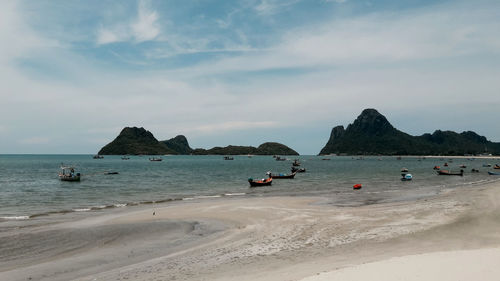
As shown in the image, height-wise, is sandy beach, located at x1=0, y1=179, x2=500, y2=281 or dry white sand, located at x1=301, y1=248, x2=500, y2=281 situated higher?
dry white sand, located at x1=301, y1=248, x2=500, y2=281

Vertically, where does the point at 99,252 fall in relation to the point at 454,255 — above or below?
below

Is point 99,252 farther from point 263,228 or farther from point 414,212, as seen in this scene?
point 414,212

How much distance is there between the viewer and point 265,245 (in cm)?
1627

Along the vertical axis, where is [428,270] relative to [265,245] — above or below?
above

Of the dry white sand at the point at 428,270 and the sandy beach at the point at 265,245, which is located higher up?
the dry white sand at the point at 428,270

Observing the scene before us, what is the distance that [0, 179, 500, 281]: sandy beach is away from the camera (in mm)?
11406

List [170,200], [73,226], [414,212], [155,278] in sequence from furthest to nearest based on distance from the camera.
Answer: [170,200]
[414,212]
[73,226]
[155,278]

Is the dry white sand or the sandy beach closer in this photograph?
the dry white sand

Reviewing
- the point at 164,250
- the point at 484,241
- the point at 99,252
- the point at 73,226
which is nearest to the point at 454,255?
the point at 484,241

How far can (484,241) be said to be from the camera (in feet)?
52.4

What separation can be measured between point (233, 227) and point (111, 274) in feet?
31.6

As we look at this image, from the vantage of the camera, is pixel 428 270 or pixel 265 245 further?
pixel 265 245

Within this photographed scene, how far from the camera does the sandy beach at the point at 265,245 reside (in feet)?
37.4

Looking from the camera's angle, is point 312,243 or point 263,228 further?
point 263,228
